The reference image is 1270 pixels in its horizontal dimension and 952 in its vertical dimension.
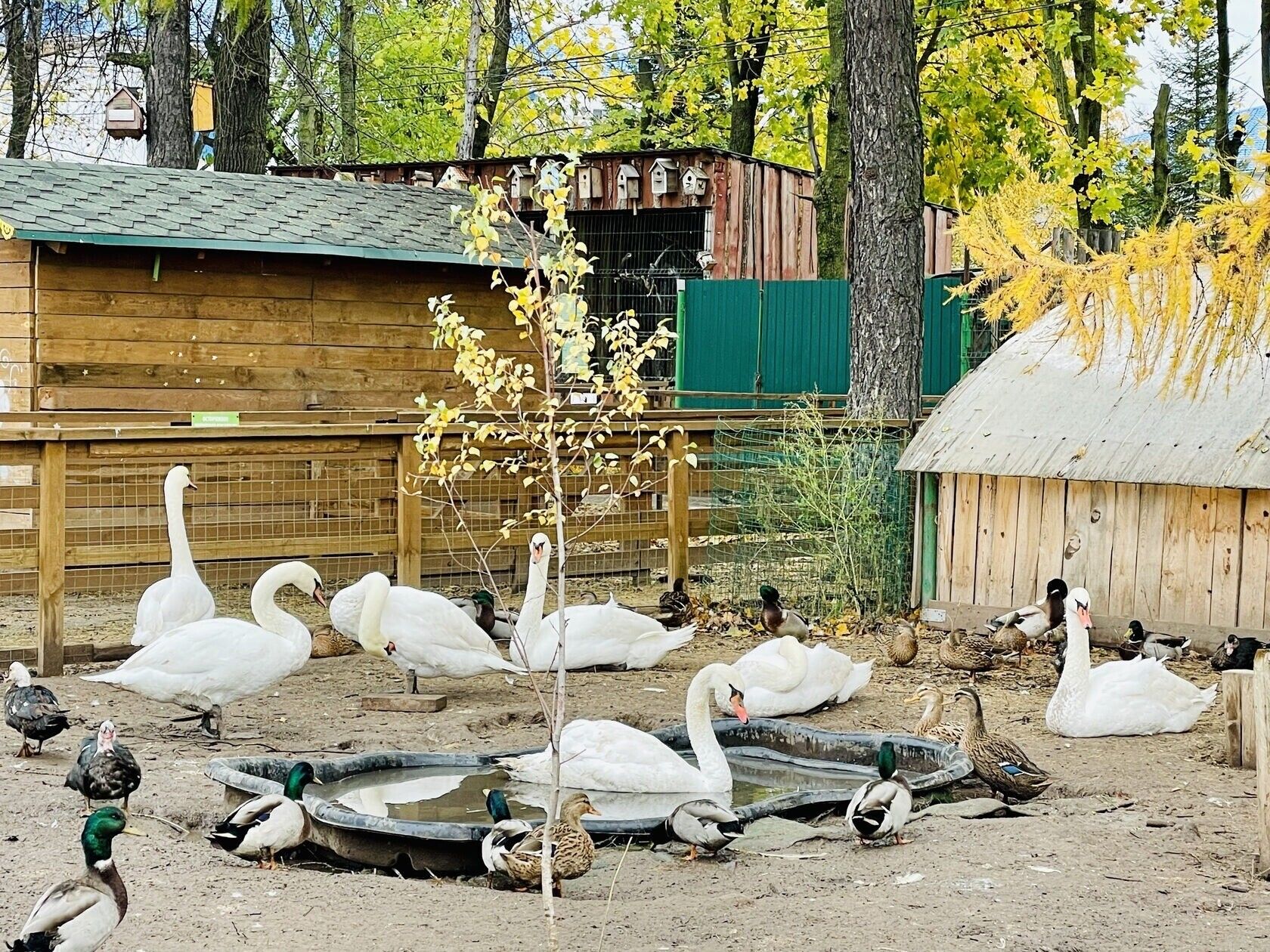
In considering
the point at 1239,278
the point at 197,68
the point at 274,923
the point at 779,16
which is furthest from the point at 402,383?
the point at 779,16

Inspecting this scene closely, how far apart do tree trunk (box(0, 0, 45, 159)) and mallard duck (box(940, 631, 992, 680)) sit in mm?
11888

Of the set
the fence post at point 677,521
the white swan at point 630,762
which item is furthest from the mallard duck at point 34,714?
the fence post at point 677,521

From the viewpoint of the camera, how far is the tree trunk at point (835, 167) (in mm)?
20547

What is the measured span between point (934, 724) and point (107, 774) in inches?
192

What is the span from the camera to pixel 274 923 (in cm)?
543

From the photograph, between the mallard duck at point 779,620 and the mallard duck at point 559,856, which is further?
the mallard duck at point 779,620

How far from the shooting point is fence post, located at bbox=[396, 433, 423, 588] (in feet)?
41.0

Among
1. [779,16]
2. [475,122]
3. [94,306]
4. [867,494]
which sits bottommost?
[867,494]

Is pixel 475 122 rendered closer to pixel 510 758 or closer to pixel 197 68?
pixel 197 68

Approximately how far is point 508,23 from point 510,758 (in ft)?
59.3

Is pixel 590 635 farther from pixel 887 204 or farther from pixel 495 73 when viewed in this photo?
pixel 495 73

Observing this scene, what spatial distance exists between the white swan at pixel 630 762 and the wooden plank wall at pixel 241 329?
8106mm

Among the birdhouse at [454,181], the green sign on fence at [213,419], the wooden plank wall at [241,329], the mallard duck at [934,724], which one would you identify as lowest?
the mallard duck at [934,724]

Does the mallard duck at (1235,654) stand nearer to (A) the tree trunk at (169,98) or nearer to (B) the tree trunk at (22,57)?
(B) the tree trunk at (22,57)
